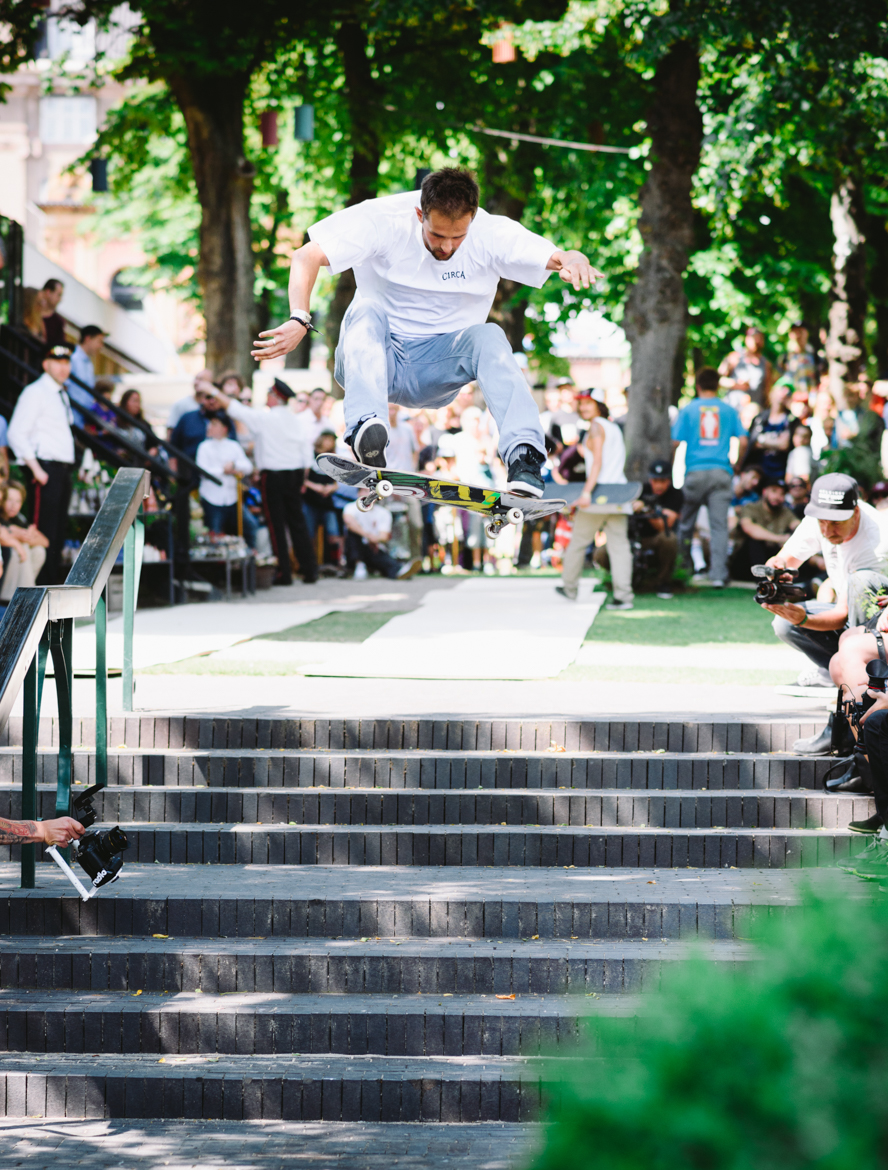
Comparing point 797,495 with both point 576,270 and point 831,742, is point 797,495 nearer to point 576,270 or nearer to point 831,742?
point 831,742

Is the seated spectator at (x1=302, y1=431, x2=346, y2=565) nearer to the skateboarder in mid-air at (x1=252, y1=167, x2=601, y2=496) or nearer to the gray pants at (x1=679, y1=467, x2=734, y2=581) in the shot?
the gray pants at (x1=679, y1=467, x2=734, y2=581)

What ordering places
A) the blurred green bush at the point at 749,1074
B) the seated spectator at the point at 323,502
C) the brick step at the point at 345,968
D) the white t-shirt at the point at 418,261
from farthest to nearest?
the seated spectator at the point at 323,502 < the white t-shirt at the point at 418,261 < the brick step at the point at 345,968 < the blurred green bush at the point at 749,1074

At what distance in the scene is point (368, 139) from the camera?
70.0ft

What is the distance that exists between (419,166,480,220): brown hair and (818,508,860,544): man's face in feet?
8.00

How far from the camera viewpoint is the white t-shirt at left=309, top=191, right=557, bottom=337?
19.9 feet

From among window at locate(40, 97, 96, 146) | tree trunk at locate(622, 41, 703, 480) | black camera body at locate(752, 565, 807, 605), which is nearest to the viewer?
black camera body at locate(752, 565, 807, 605)

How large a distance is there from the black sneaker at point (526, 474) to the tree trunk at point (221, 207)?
12274 millimetres

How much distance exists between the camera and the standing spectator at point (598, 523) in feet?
41.3

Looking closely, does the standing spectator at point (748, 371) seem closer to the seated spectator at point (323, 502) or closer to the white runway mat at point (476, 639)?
the seated spectator at point (323, 502)

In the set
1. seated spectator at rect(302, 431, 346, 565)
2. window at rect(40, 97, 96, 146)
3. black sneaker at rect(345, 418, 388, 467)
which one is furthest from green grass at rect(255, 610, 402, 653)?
window at rect(40, 97, 96, 146)

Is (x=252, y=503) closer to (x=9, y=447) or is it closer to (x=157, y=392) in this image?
(x=9, y=447)

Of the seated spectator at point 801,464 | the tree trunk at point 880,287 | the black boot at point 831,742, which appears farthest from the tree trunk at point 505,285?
the black boot at point 831,742

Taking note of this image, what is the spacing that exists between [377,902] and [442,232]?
112 inches

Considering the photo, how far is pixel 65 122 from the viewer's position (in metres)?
61.4
